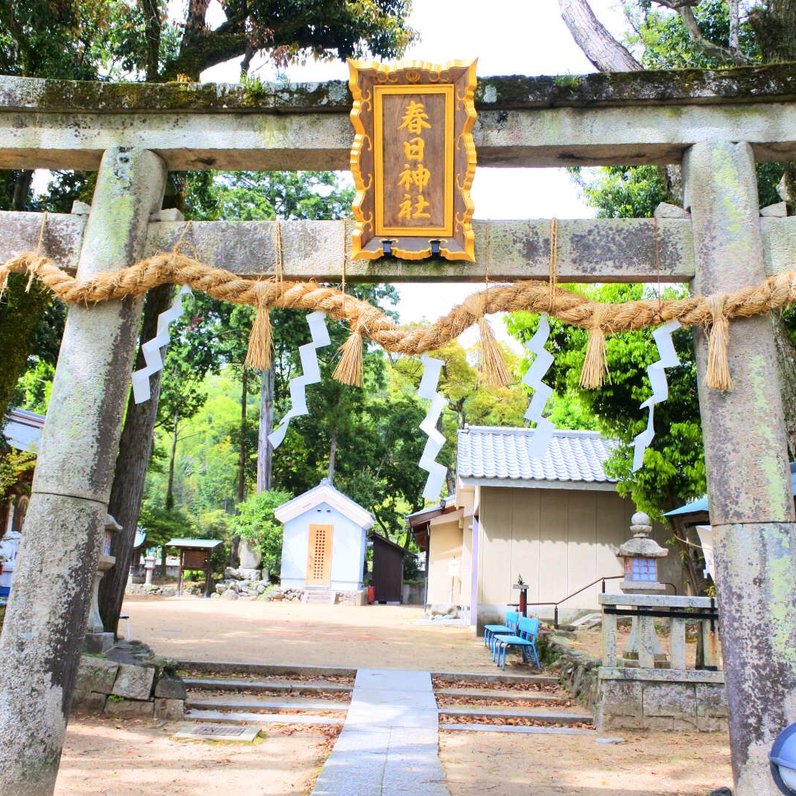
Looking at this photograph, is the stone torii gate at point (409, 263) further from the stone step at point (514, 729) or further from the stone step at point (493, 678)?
the stone step at point (493, 678)

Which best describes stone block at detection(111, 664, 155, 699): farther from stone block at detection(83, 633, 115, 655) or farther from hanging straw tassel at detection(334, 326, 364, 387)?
hanging straw tassel at detection(334, 326, 364, 387)

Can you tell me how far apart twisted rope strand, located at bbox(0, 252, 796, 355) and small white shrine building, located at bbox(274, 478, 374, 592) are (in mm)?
22427

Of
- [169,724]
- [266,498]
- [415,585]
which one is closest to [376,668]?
[169,724]

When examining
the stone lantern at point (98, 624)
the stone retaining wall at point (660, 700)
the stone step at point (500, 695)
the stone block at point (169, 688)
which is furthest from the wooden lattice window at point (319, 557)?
the stone retaining wall at point (660, 700)

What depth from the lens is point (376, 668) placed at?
10586 millimetres

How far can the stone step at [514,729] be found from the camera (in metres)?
7.61

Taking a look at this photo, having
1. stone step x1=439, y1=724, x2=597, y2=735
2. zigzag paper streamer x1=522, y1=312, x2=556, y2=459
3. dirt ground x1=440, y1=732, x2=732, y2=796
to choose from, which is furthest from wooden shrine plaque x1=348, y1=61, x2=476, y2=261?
stone step x1=439, y1=724, x2=597, y2=735

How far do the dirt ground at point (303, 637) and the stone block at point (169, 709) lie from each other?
3094mm

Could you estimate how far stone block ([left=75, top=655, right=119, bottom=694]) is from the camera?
24.5 feet

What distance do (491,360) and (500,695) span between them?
21.2 feet

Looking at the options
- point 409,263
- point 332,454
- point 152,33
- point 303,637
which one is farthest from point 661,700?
point 332,454

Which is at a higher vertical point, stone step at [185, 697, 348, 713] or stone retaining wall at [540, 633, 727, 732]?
stone retaining wall at [540, 633, 727, 732]

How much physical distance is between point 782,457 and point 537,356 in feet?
4.49

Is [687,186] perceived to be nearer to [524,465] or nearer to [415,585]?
[524,465]
